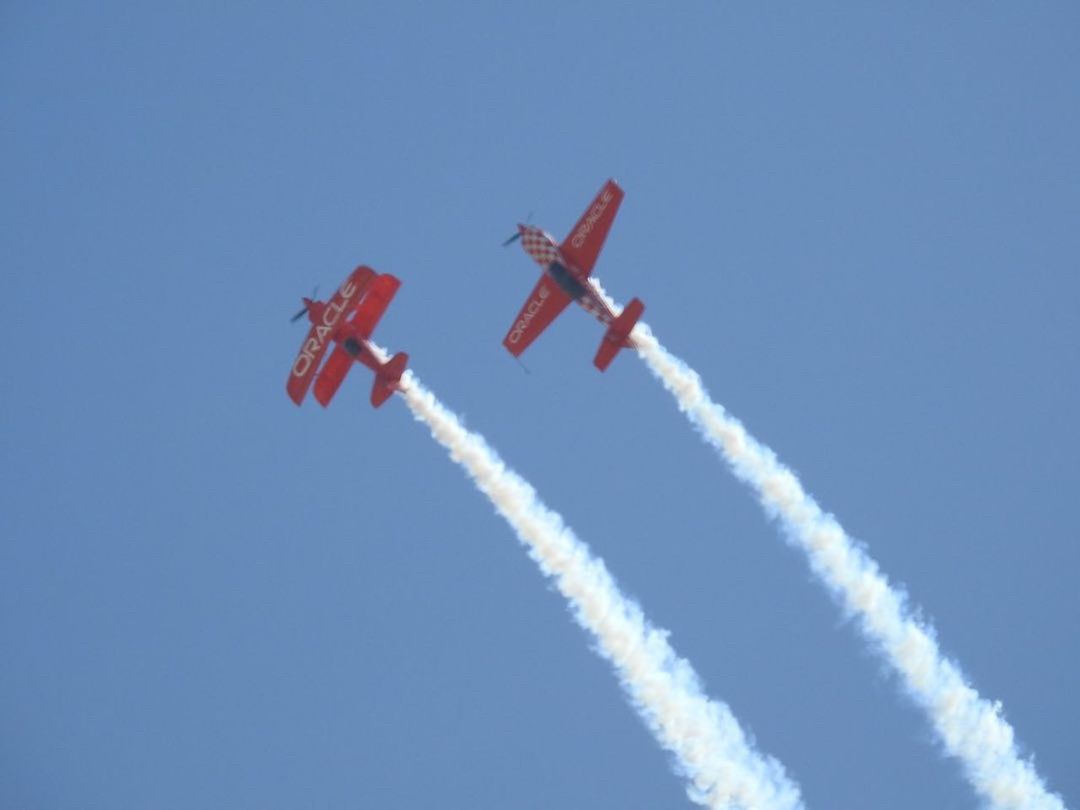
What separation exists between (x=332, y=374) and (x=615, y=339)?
7.58 metres

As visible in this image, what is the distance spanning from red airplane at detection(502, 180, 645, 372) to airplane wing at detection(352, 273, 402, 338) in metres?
3.34

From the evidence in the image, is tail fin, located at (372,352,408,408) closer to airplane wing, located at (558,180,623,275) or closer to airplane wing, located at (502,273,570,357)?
airplane wing, located at (502,273,570,357)

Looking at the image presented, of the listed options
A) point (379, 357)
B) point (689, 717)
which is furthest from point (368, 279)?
point (689, 717)

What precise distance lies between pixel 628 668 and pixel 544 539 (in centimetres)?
418

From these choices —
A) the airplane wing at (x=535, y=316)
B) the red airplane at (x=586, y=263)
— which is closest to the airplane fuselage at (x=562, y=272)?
the red airplane at (x=586, y=263)

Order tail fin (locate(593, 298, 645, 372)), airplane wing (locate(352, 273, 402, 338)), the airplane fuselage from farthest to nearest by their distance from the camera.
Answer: airplane wing (locate(352, 273, 402, 338)) < the airplane fuselage < tail fin (locate(593, 298, 645, 372))

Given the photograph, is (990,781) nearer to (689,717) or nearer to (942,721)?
(942,721)

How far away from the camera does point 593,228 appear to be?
55.2 meters

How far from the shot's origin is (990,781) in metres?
51.5

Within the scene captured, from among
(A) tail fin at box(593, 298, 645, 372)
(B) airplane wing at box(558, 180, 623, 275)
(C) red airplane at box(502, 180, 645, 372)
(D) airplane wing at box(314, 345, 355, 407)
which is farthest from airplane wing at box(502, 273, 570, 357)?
(D) airplane wing at box(314, 345, 355, 407)

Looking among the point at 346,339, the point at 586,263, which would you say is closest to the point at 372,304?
the point at 346,339

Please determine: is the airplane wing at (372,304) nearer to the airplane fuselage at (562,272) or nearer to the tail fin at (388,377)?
the tail fin at (388,377)

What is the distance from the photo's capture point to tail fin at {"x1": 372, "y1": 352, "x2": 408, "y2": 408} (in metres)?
54.3

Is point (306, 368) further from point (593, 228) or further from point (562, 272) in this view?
point (593, 228)
